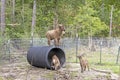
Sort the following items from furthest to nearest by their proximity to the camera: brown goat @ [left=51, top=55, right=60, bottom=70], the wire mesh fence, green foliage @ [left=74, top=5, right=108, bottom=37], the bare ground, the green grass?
1. green foliage @ [left=74, top=5, right=108, bottom=37]
2. the wire mesh fence
3. the green grass
4. brown goat @ [left=51, top=55, right=60, bottom=70]
5. the bare ground

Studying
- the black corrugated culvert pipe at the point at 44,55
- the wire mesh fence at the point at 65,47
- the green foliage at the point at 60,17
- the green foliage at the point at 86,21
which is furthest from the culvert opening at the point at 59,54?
the green foliage at the point at 86,21

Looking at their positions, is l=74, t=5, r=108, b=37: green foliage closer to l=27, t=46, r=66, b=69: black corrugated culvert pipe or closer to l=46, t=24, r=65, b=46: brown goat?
l=27, t=46, r=66, b=69: black corrugated culvert pipe

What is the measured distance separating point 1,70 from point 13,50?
3912mm

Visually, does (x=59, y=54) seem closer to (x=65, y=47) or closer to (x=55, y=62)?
(x=55, y=62)

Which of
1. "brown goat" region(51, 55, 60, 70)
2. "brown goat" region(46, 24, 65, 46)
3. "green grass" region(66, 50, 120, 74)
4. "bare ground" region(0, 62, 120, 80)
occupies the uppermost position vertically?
"brown goat" region(46, 24, 65, 46)

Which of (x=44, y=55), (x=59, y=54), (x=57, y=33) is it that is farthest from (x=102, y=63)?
(x=44, y=55)

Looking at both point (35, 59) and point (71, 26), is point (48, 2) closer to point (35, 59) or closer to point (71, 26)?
point (71, 26)

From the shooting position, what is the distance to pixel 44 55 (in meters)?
7.81

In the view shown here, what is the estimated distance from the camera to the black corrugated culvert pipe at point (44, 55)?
7836 millimetres

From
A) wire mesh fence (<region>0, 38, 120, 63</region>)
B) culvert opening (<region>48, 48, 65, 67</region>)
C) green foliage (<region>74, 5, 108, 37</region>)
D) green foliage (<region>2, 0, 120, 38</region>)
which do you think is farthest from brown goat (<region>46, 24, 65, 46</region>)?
green foliage (<region>74, 5, 108, 37</region>)

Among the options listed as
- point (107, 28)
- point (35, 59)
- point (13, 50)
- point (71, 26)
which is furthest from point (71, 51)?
point (107, 28)

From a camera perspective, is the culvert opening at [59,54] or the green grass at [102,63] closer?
the culvert opening at [59,54]

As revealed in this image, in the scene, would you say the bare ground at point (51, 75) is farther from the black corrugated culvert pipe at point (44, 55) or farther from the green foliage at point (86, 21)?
the green foliage at point (86, 21)

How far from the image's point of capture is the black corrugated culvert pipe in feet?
25.7
